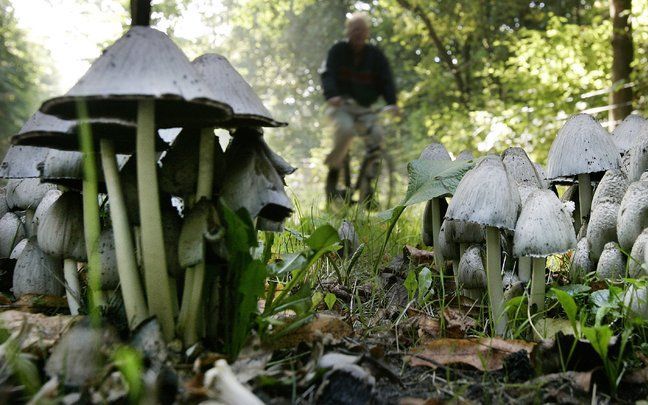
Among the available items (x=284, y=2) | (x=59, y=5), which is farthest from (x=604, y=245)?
(x=284, y=2)

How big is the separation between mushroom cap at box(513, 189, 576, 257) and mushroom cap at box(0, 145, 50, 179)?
119 centimetres

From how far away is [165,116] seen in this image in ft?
3.84

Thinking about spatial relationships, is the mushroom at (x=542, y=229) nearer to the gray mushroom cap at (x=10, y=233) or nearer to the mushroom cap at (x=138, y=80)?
the mushroom cap at (x=138, y=80)

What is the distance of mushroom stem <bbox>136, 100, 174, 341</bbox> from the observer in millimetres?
1050

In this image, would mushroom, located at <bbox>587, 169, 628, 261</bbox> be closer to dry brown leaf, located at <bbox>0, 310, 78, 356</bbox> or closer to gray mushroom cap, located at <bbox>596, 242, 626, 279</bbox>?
gray mushroom cap, located at <bbox>596, 242, 626, 279</bbox>

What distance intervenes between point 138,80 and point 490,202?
0.85 m

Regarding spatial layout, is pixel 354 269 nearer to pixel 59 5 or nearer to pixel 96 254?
pixel 96 254

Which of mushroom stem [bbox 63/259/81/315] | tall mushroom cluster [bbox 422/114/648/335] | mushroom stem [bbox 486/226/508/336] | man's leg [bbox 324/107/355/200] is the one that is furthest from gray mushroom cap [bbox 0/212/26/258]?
man's leg [bbox 324/107/355/200]

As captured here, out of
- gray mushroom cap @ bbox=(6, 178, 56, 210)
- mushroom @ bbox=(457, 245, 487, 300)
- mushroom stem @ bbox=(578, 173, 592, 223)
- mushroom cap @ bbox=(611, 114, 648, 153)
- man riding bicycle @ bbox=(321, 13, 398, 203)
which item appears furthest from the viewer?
man riding bicycle @ bbox=(321, 13, 398, 203)

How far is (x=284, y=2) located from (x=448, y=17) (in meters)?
2.87

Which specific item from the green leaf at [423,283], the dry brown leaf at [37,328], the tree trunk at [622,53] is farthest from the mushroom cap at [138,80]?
the tree trunk at [622,53]

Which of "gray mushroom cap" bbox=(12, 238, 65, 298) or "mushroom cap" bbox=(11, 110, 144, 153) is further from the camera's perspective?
"gray mushroom cap" bbox=(12, 238, 65, 298)

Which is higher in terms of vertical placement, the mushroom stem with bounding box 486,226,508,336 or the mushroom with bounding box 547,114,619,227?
the mushroom with bounding box 547,114,619,227

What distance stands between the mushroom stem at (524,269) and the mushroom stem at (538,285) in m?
0.16
